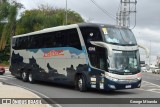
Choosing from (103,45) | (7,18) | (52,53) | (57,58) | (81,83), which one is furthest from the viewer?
(7,18)

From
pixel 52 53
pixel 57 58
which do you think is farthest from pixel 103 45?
pixel 52 53

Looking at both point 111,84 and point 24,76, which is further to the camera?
point 24,76

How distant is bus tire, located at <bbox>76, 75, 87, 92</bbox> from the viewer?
70.5 ft

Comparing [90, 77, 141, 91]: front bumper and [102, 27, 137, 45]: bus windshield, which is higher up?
[102, 27, 137, 45]: bus windshield

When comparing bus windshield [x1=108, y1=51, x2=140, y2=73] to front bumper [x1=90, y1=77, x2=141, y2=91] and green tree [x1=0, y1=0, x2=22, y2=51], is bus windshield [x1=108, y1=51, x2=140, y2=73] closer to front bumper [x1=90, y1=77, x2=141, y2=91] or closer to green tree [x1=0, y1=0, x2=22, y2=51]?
front bumper [x1=90, y1=77, x2=141, y2=91]

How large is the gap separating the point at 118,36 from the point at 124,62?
1492mm

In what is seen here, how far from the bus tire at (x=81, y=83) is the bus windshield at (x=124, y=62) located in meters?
2.17

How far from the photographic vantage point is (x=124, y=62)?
2044cm

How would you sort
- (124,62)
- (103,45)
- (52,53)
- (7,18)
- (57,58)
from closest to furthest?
(103,45), (124,62), (57,58), (52,53), (7,18)

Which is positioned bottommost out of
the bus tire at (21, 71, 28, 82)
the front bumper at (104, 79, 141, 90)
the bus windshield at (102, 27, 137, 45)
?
the bus tire at (21, 71, 28, 82)

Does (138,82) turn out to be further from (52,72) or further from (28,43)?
(28,43)

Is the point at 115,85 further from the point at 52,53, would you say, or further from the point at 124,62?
the point at 52,53

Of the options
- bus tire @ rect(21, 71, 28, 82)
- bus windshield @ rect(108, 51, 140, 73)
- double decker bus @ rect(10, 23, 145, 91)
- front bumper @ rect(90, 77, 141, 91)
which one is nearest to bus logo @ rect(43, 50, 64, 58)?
double decker bus @ rect(10, 23, 145, 91)

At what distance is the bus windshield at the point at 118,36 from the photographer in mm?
20562
